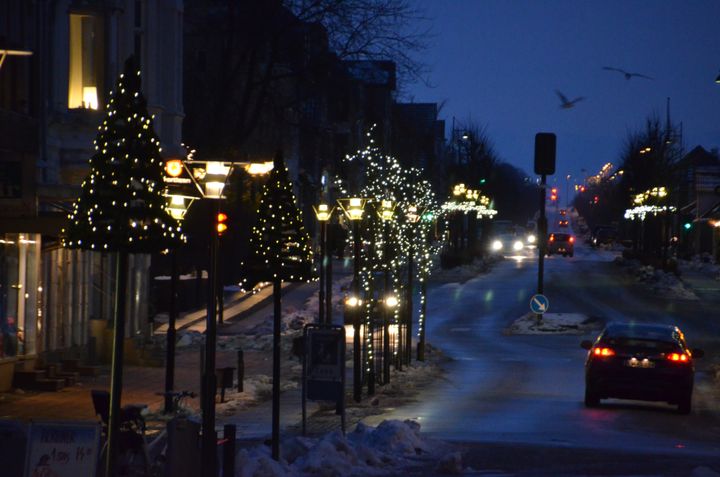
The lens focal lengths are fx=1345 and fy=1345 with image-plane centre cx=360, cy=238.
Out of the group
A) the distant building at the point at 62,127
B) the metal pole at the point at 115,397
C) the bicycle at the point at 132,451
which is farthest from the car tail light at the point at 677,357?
the metal pole at the point at 115,397

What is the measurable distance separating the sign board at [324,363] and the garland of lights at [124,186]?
21.4 feet

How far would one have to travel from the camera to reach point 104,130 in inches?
483

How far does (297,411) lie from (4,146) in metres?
6.59

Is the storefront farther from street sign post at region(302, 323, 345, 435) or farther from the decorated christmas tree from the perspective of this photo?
the decorated christmas tree

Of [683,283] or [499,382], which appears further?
[683,283]

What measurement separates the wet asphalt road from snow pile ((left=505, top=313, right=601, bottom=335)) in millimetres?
661

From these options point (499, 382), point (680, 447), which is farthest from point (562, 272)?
point (680, 447)

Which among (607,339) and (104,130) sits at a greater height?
(104,130)

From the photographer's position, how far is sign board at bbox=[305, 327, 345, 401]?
1848 cm

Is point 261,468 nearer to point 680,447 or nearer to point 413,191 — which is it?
point 680,447

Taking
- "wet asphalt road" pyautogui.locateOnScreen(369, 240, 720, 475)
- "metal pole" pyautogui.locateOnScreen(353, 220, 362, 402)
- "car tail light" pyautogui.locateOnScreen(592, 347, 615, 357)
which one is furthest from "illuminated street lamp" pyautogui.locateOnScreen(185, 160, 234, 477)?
"car tail light" pyautogui.locateOnScreen(592, 347, 615, 357)

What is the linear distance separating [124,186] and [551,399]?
15.5 metres

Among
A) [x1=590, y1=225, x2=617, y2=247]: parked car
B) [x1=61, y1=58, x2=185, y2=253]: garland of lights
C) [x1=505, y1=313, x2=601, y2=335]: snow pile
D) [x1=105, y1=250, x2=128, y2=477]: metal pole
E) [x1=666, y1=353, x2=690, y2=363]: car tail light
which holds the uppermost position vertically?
[x1=61, y1=58, x2=185, y2=253]: garland of lights

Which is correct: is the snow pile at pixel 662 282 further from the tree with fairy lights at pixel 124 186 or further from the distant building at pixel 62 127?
the tree with fairy lights at pixel 124 186
